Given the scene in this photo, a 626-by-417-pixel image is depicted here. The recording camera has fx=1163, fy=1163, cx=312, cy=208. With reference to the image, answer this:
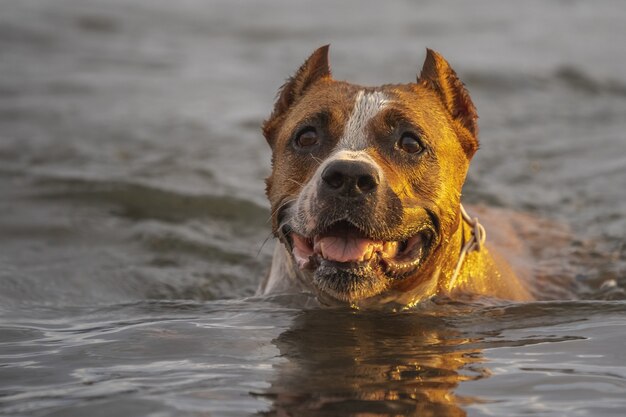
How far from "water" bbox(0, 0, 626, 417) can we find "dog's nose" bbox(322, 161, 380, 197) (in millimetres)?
820

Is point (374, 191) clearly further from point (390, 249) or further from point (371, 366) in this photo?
point (371, 366)

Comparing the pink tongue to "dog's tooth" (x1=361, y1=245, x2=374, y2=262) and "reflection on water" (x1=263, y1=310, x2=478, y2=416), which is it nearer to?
"dog's tooth" (x1=361, y1=245, x2=374, y2=262)

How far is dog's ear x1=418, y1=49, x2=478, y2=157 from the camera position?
21.8ft

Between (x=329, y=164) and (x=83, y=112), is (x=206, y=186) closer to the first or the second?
(x=83, y=112)

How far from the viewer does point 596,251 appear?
871 cm

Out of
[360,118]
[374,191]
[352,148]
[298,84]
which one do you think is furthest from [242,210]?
[374,191]

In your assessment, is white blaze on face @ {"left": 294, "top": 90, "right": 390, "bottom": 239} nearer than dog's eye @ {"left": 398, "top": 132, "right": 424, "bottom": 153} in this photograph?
Yes

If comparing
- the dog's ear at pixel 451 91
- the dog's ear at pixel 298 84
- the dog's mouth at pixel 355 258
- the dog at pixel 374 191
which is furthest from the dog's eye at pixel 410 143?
the dog's ear at pixel 298 84

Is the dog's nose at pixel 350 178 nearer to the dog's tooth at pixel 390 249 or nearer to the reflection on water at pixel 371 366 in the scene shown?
the dog's tooth at pixel 390 249

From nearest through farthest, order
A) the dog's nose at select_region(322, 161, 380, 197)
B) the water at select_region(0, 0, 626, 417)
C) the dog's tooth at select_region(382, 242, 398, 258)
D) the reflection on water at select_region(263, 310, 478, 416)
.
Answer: the reflection on water at select_region(263, 310, 478, 416) → the water at select_region(0, 0, 626, 417) → the dog's nose at select_region(322, 161, 380, 197) → the dog's tooth at select_region(382, 242, 398, 258)

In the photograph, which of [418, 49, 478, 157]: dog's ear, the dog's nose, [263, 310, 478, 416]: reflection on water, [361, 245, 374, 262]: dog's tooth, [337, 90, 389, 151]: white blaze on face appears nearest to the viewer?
[263, 310, 478, 416]: reflection on water

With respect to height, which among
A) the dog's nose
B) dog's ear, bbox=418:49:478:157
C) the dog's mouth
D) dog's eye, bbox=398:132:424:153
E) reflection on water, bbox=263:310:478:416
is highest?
dog's ear, bbox=418:49:478:157

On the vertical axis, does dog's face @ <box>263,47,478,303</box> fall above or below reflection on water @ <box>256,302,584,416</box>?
above

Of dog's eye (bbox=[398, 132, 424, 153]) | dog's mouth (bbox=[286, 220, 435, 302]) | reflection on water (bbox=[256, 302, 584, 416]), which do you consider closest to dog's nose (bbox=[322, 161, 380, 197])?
dog's mouth (bbox=[286, 220, 435, 302])
